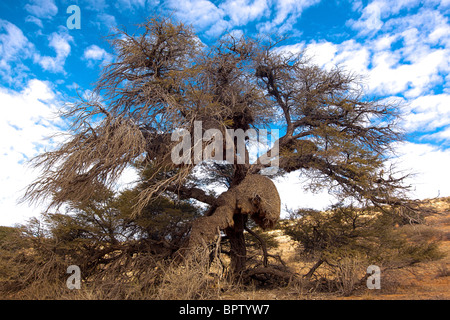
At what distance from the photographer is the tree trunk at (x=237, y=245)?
1068 cm

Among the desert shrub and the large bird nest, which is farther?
the desert shrub

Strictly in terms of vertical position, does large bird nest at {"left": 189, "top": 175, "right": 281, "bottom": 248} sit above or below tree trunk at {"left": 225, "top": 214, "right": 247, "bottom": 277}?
above

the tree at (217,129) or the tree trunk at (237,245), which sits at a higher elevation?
the tree at (217,129)

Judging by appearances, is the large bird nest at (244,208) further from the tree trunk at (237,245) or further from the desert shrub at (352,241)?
the desert shrub at (352,241)

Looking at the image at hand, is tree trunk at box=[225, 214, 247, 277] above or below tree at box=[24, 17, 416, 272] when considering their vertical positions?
below

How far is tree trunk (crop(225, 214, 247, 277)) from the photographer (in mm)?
10680

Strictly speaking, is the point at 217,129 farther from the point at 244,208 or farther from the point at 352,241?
the point at 352,241

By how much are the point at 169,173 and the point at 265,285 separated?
18.6 ft

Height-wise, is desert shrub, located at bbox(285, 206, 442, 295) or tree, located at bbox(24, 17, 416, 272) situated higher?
tree, located at bbox(24, 17, 416, 272)

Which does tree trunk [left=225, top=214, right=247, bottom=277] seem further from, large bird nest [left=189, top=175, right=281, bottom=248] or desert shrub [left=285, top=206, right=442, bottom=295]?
desert shrub [left=285, top=206, right=442, bottom=295]

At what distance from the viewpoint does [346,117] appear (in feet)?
37.5

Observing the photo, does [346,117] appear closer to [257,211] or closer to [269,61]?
[269,61]

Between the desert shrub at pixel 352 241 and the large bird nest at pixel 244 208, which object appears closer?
the large bird nest at pixel 244 208

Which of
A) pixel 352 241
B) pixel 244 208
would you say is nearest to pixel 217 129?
pixel 244 208
